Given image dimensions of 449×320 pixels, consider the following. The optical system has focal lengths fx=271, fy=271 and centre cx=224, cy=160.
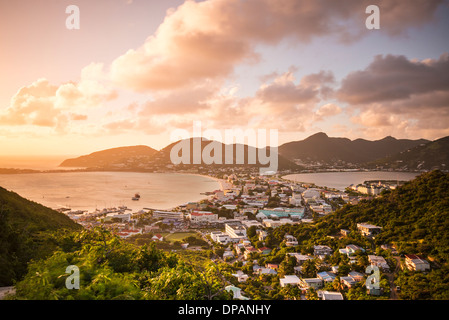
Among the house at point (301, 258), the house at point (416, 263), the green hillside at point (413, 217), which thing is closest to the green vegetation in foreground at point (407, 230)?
the green hillside at point (413, 217)

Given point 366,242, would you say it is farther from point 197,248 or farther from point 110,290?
point 110,290

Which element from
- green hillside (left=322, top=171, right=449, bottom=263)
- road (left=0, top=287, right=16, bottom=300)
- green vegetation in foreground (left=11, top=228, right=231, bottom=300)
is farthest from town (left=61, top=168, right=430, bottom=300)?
green vegetation in foreground (left=11, top=228, right=231, bottom=300)

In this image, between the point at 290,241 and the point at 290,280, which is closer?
the point at 290,280

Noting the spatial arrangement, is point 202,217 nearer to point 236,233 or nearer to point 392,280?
point 236,233

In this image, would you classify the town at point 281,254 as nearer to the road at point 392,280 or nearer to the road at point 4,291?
the road at point 392,280

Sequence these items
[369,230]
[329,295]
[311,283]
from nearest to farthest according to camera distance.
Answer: [329,295], [311,283], [369,230]

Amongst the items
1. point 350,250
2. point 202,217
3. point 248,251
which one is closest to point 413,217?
point 350,250

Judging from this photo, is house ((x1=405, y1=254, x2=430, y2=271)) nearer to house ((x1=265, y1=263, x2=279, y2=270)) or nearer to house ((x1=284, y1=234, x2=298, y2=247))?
house ((x1=265, y1=263, x2=279, y2=270))
